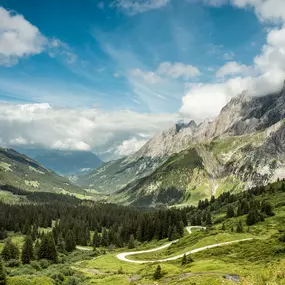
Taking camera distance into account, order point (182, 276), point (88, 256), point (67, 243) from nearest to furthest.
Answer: point (182, 276), point (88, 256), point (67, 243)

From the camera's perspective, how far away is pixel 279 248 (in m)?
72.9

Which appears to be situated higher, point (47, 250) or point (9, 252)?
point (9, 252)

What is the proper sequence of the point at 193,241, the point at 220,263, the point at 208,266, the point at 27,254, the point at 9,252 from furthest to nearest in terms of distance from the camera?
1. the point at 193,241
2. the point at 9,252
3. the point at 27,254
4. the point at 220,263
5. the point at 208,266

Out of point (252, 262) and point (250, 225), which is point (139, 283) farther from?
point (250, 225)

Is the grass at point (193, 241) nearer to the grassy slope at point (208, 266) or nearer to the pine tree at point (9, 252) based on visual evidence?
the grassy slope at point (208, 266)

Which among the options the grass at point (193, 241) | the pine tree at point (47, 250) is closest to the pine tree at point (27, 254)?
the pine tree at point (47, 250)

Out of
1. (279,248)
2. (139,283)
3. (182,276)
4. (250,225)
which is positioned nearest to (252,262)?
(279,248)

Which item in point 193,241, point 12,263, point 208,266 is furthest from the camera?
point 193,241

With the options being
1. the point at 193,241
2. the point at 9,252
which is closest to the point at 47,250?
the point at 9,252

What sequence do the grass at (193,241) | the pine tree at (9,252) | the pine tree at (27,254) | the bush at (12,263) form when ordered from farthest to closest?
the pine tree at (9,252)
the pine tree at (27,254)
the grass at (193,241)
the bush at (12,263)

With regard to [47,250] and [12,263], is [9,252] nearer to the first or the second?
[12,263]

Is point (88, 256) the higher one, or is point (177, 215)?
point (177, 215)

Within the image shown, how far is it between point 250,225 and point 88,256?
75.2 meters

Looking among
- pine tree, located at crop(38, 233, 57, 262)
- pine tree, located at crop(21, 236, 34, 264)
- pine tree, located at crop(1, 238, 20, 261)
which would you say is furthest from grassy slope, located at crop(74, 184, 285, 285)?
pine tree, located at crop(1, 238, 20, 261)
